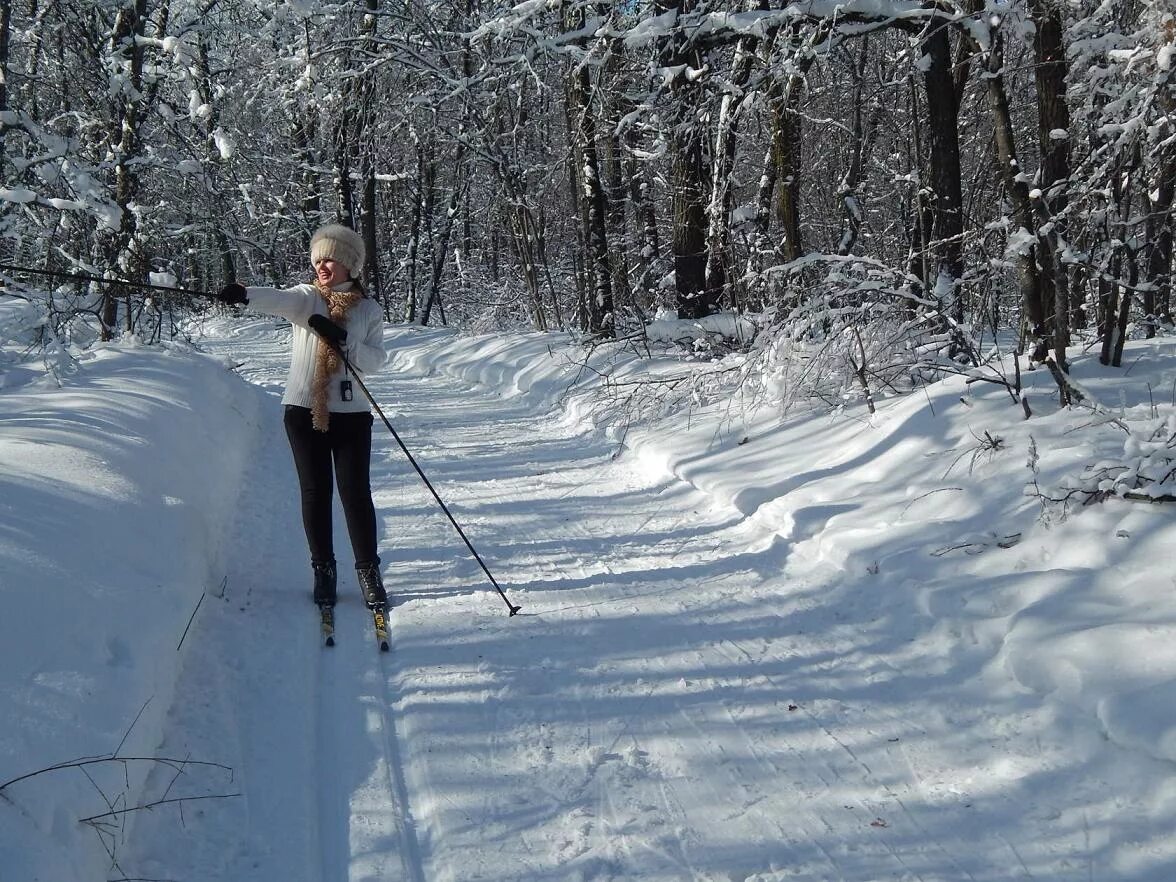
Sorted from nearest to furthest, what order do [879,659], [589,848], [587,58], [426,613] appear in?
[589,848] → [879,659] → [426,613] → [587,58]

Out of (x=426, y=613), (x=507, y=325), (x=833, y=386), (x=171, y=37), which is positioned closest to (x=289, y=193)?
(x=507, y=325)

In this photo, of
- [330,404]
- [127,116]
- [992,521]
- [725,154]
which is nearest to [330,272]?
[330,404]

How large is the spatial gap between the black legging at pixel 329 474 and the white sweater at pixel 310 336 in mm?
78

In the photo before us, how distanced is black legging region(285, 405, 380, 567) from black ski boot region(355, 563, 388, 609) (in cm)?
3

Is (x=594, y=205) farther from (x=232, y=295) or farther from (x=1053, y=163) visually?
(x=232, y=295)

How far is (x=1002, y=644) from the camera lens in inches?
141

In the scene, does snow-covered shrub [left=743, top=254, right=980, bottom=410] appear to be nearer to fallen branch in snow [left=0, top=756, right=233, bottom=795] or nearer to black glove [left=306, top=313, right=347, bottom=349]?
black glove [left=306, top=313, right=347, bottom=349]

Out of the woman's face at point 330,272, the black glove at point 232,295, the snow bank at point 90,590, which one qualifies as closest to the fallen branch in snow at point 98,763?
the snow bank at point 90,590

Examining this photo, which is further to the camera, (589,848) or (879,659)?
(879,659)

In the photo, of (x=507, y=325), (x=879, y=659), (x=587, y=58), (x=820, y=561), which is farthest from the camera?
(x=507, y=325)

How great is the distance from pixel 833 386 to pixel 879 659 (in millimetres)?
3873

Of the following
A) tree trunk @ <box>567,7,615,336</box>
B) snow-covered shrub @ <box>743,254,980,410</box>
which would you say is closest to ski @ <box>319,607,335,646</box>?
snow-covered shrub @ <box>743,254,980,410</box>

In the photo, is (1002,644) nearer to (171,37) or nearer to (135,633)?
(135,633)

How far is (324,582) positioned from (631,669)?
69.1 inches
